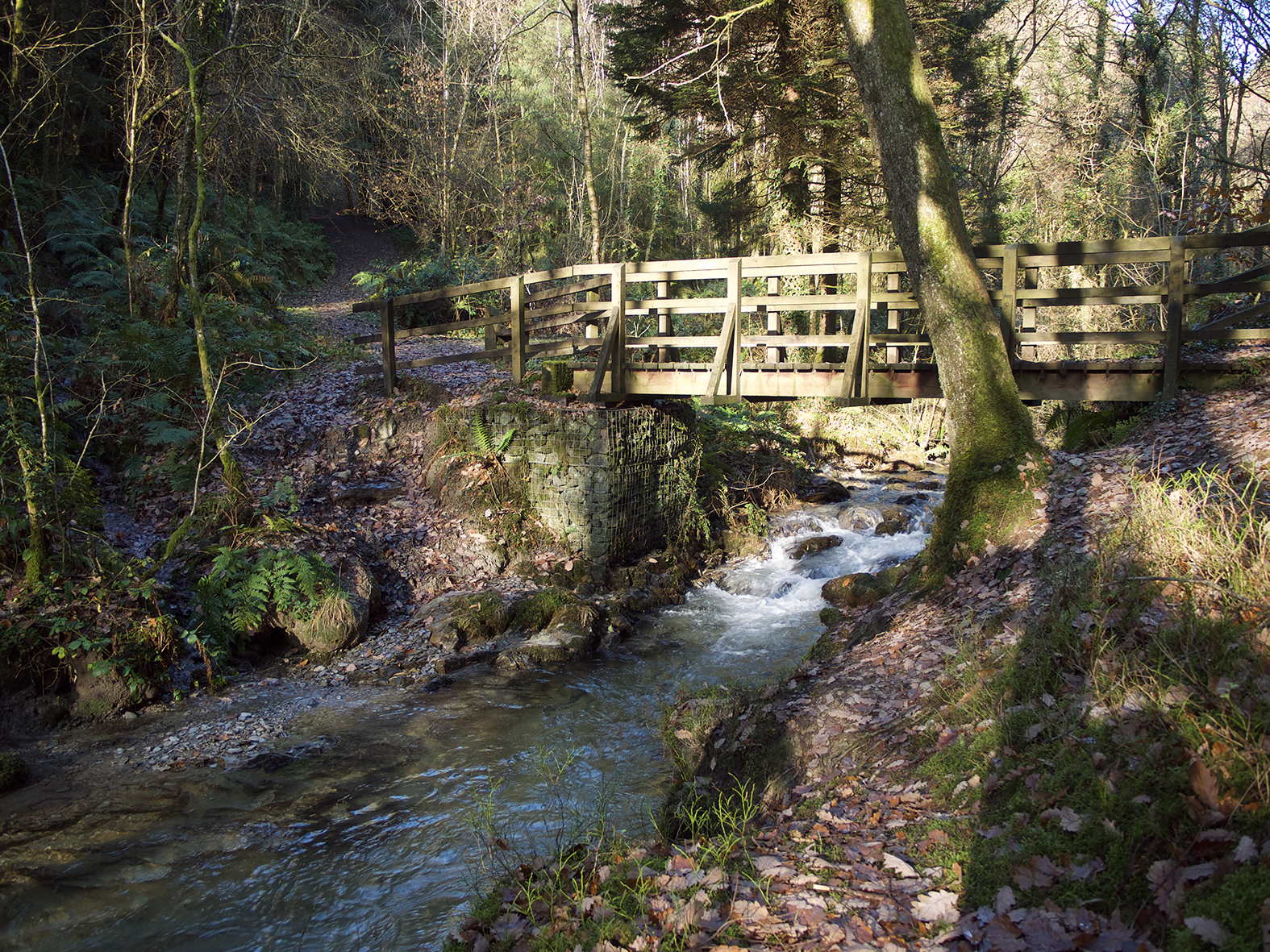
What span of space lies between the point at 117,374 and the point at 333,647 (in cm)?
542

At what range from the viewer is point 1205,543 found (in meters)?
4.08

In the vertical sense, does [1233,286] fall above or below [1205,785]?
above

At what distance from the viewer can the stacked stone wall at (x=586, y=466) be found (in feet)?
35.0

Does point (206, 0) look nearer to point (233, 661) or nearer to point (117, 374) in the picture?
point (117, 374)

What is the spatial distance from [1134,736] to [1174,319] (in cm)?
641

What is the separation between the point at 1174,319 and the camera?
8.12 m

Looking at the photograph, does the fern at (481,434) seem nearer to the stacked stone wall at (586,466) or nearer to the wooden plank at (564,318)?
the stacked stone wall at (586,466)

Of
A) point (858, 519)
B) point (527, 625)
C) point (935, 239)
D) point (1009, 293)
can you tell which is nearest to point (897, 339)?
point (1009, 293)

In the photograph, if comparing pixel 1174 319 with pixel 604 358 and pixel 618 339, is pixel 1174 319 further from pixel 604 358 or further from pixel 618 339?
Result: pixel 604 358

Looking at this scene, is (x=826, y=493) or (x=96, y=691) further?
Result: (x=826, y=493)

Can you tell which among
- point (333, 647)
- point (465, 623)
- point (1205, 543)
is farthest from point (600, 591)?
point (1205, 543)

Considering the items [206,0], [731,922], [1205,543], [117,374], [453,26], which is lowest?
[731,922]

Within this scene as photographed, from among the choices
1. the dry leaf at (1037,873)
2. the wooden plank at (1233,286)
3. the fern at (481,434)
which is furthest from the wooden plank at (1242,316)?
the fern at (481,434)

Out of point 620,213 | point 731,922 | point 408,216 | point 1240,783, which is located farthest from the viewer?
point 620,213
